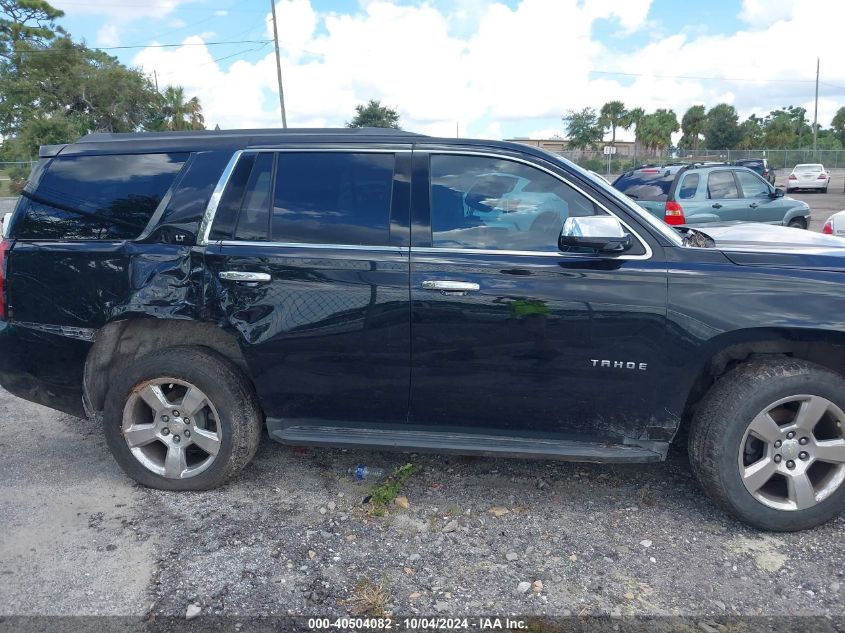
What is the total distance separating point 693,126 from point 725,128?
6.34 meters

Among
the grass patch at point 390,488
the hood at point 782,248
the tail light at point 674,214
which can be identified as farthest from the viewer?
the tail light at point 674,214

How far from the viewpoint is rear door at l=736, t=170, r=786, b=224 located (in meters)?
10.8

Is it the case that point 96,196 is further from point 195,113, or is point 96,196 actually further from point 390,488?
point 195,113

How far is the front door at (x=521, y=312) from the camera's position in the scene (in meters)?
3.25

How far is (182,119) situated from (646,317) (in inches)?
1969

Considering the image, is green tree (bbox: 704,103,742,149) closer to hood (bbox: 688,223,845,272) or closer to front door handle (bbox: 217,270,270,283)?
hood (bbox: 688,223,845,272)

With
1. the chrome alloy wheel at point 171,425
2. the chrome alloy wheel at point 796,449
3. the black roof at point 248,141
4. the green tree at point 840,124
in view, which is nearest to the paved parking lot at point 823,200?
the chrome alloy wheel at point 796,449

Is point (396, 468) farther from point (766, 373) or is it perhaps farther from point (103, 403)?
point (766, 373)

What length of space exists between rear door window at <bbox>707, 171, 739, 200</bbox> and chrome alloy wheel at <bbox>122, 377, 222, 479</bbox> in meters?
9.07

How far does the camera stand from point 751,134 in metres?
64.4

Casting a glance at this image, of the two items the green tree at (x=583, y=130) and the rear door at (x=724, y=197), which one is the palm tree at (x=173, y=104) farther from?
the rear door at (x=724, y=197)

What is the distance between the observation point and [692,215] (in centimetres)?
1005

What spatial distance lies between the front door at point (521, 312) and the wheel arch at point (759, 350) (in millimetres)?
293

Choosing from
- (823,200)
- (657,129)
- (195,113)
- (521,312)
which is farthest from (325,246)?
(657,129)
